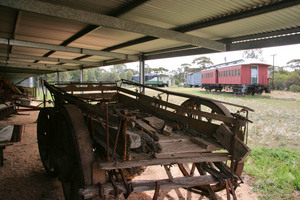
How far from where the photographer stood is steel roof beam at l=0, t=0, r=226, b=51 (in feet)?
12.7

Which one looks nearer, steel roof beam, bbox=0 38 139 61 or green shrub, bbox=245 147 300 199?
green shrub, bbox=245 147 300 199

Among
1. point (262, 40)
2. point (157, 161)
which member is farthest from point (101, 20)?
point (262, 40)

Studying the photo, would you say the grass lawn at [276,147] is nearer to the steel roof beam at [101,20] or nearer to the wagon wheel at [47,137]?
the steel roof beam at [101,20]

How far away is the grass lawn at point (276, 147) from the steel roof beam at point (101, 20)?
346cm

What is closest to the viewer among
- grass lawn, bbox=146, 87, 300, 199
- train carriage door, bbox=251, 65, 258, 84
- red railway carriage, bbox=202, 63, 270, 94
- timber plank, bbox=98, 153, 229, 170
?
timber plank, bbox=98, 153, 229, 170

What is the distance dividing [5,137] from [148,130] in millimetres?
3508

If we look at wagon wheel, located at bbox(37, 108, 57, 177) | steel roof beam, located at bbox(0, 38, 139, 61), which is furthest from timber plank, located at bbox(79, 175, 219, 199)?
steel roof beam, located at bbox(0, 38, 139, 61)

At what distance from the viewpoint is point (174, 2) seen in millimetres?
4359

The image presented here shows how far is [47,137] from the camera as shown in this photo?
4445mm

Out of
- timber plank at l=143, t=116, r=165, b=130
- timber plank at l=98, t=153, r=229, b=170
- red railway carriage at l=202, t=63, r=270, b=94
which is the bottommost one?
timber plank at l=98, t=153, r=229, b=170

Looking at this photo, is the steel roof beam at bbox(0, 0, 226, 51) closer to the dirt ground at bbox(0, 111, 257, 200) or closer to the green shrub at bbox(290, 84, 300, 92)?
the dirt ground at bbox(0, 111, 257, 200)

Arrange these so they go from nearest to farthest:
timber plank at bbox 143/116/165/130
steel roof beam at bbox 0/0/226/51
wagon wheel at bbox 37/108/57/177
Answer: timber plank at bbox 143/116/165/130 < steel roof beam at bbox 0/0/226/51 < wagon wheel at bbox 37/108/57/177

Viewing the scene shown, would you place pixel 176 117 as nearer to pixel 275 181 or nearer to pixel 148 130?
pixel 148 130

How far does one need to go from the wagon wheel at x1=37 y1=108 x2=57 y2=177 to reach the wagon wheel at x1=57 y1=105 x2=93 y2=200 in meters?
0.75
